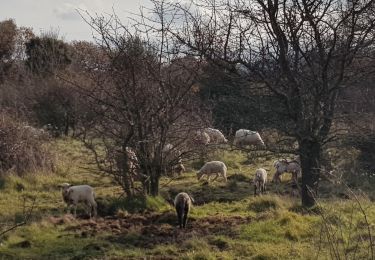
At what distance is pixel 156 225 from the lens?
10.8m

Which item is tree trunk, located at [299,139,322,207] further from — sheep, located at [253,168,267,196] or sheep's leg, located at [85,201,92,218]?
sheep's leg, located at [85,201,92,218]

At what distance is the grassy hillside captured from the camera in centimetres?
824

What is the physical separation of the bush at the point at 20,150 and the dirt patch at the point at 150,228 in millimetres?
5263

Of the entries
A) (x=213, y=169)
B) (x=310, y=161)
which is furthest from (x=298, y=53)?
(x=213, y=169)

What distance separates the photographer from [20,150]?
53.3 ft

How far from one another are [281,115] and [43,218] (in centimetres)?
493

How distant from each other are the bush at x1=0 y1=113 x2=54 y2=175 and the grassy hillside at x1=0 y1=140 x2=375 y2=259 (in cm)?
92

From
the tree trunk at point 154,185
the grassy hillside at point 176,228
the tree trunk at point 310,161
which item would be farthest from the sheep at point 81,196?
the tree trunk at point 310,161

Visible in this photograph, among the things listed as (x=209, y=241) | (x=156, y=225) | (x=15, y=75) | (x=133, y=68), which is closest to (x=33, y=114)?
(x=15, y=75)

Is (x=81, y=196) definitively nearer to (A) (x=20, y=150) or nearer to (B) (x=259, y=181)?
(A) (x=20, y=150)

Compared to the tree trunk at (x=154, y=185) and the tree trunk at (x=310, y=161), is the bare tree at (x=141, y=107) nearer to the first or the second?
the tree trunk at (x=154, y=185)

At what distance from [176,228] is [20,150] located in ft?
24.2

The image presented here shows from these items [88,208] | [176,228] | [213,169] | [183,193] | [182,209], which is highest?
[213,169]

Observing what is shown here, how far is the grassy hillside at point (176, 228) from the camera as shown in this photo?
8.24 m
